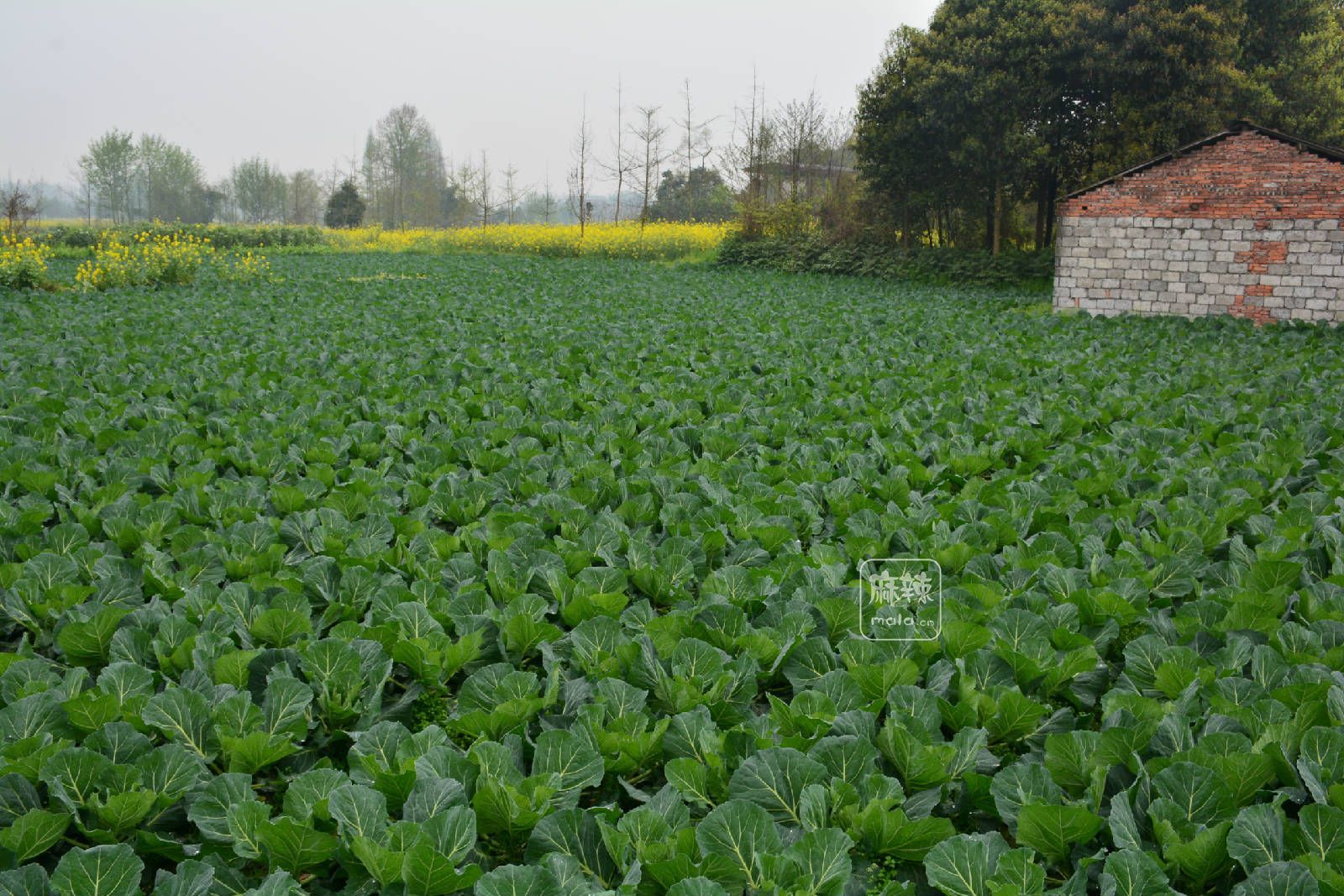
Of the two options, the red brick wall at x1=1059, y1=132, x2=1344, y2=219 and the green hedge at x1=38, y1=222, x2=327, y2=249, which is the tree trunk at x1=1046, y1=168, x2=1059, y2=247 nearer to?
the red brick wall at x1=1059, y1=132, x2=1344, y2=219

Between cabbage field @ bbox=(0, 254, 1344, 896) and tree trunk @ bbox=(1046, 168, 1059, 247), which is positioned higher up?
tree trunk @ bbox=(1046, 168, 1059, 247)

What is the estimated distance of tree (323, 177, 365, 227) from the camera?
5729 centimetres

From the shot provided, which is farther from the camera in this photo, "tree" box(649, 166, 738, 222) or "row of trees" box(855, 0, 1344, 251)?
"tree" box(649, 166, 738, 222)

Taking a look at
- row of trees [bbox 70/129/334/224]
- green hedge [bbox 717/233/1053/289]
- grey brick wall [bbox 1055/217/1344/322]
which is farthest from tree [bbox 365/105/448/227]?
grey brick wall [bbox 1055/217/1344/322]

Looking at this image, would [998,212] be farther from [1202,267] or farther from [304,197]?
[304,197]

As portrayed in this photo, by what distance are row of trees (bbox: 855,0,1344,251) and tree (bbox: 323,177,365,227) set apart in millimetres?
38922

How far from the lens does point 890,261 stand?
2791 centimetres

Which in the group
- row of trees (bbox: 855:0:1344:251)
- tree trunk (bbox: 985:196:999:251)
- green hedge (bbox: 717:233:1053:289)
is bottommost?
green hedge (bbox: 717:233:1053:289)

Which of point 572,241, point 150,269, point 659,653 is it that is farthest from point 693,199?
point 659,653

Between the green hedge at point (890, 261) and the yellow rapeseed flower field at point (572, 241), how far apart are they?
118 inches

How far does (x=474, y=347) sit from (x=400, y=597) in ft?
24.5

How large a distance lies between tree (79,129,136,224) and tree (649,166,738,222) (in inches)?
1387

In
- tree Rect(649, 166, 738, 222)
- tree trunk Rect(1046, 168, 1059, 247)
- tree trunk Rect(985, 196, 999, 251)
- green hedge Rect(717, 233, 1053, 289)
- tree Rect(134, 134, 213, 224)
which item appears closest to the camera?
green hedge Rect(717, 233, 1053, 289)

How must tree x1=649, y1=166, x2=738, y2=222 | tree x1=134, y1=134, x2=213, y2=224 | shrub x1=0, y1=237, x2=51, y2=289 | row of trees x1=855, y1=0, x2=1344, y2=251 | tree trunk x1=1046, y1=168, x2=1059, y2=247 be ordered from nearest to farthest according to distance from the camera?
shrub x1=0, y1=237, x2=51, y2=289, row of trees x1=855, y1=0, x2=1344, y2=251, tree trunk x1=1046, y1=168, x2=1059, y2=247, tree x1=649, y1=166, x2=738, y2=222, tree x1=134, y1=134, x2=213, y2=224
